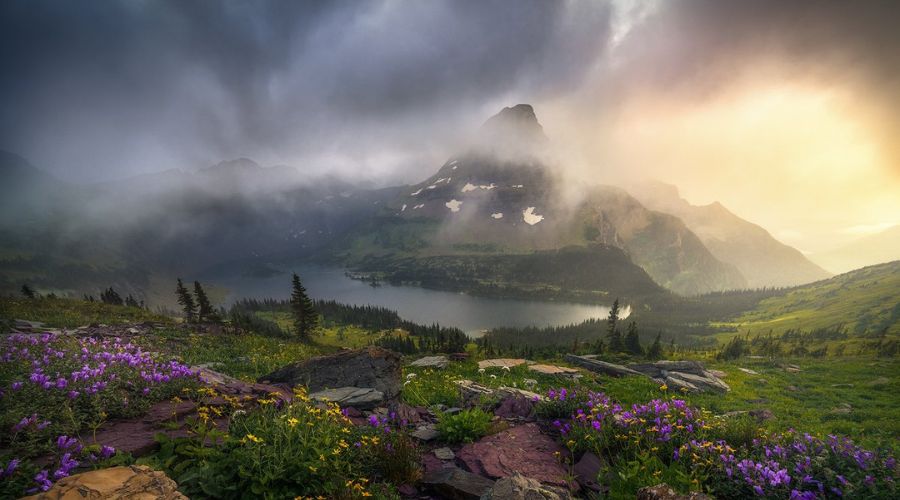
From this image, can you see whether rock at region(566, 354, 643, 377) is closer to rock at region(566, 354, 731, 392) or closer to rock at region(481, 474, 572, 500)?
rock at region(566, 354, 731, 392)

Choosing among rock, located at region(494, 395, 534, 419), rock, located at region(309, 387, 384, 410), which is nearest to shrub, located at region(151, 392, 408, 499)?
rock, located at region(309, 387, 384, 410)

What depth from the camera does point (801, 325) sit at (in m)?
163

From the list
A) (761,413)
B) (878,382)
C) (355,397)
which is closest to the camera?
(355,397)

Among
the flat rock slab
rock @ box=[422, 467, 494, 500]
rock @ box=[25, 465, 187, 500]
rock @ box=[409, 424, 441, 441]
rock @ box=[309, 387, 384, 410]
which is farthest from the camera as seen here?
rock @ box=[309, 387, 384, 410]

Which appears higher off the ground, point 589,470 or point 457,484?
point 457,484

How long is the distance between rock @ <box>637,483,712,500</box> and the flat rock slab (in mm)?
1614

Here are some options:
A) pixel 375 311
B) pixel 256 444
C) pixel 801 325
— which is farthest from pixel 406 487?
pixel 801 325

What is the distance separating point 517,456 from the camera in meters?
7.69

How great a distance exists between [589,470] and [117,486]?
25.5 feet

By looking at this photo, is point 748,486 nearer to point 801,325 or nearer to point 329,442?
point 329,442

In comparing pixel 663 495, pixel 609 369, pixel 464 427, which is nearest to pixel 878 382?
pixel 609 369

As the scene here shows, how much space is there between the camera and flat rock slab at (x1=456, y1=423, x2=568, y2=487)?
7.05 metres

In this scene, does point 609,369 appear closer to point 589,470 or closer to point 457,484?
point 589,470

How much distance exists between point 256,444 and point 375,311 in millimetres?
184700
